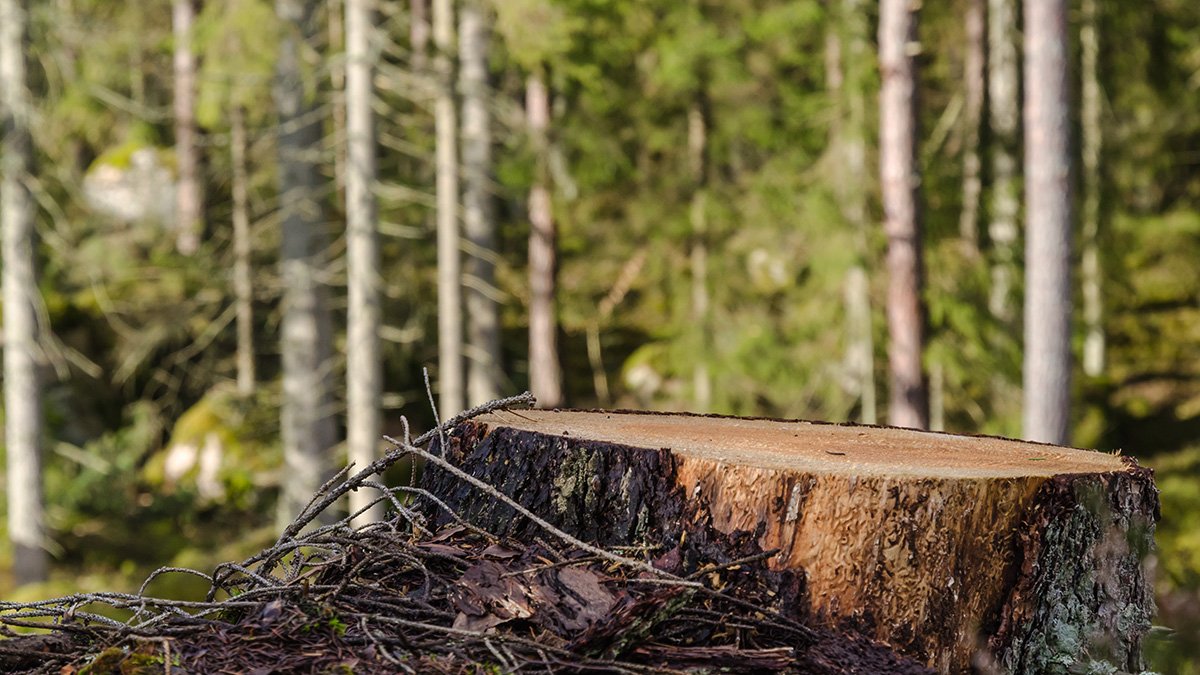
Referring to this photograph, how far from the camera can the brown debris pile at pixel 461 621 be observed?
2.31 metres

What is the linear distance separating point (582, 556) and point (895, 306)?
31.9 ft

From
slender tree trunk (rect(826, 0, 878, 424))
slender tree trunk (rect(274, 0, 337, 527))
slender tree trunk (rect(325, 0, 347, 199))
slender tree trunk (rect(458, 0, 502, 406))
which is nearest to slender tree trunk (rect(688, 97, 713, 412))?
slender tree trunk (rect(826, 0, 878, 424))

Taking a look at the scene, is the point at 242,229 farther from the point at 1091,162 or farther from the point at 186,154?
the point at 1091,162

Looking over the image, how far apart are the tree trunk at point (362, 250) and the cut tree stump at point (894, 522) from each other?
9.02m

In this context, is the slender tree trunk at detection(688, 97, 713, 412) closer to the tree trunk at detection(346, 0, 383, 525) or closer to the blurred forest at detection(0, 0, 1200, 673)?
the blurred forest at detection(0, 0, 1200, 673)

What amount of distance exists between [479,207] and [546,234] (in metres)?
1.32

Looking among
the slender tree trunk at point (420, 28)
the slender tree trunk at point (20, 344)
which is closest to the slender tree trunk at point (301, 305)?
the slender tree trunk at point (20, 344)

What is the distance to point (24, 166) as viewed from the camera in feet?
42.3

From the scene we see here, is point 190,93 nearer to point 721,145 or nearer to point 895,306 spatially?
point 721,145

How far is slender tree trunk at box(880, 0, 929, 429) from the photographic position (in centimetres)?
1130

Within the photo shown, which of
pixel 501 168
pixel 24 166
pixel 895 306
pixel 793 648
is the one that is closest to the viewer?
pixel 793 648

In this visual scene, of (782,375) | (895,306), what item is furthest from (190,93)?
(895,306)

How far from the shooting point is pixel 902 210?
37.7 ft

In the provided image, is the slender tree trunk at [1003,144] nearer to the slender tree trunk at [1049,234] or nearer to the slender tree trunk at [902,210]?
the slender tree trunk at [902,210]
